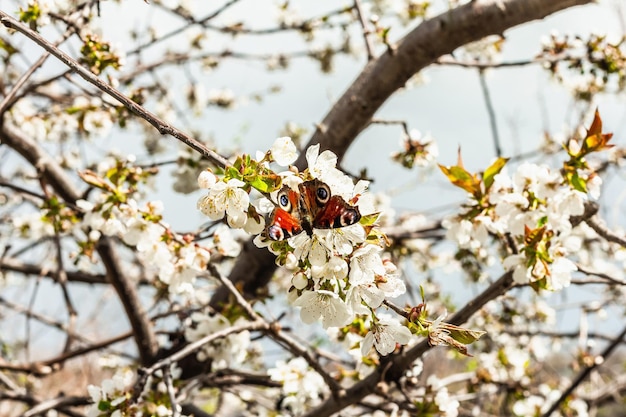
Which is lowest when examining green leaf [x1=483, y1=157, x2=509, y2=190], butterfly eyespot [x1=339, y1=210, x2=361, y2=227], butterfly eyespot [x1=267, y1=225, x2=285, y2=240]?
butterfly eyespot [x1=267, y1=225, x2=285, y2=240]

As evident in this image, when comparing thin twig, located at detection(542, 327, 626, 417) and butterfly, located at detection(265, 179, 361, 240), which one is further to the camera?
thin twig, located at detection(542, 327, 626, 417)

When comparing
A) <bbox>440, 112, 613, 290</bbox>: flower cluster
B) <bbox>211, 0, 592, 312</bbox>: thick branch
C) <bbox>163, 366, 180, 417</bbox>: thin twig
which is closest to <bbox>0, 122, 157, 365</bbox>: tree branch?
<bbox>211, 0, 592, 312</bbox>: thick branch

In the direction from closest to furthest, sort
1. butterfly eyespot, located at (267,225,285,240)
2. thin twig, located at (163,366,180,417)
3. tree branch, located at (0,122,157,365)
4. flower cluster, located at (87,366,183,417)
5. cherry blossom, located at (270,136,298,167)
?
butterfly eyespot, located at (267,225,285,240)
cherry blossom, located at (270,136,298,167)
thin twig, located at (163,366,180,417)
flower cluster, located at (87,366,183,417)
tree branch, located at (0,122,157,365)

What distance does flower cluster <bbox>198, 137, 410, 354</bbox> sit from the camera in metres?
0.81

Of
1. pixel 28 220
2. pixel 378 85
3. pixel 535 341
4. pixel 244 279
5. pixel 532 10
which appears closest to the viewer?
pixel 532 10

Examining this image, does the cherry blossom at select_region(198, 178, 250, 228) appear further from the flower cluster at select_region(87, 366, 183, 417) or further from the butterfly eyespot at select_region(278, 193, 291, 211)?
the flower cluster at select_region(87, 366, 183, 417)

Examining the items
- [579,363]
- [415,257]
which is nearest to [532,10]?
[579,363]

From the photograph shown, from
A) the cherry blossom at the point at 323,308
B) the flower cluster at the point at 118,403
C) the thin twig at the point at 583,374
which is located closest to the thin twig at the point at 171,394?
the flower cluster at the point at 118,403

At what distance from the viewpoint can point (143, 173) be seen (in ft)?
5.28

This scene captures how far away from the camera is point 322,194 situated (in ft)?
2.64

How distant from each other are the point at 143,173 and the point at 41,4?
575 mm

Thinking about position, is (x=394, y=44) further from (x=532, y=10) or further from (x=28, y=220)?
(x=28, y=220)

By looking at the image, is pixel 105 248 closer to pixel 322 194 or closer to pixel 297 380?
pixel 297 380

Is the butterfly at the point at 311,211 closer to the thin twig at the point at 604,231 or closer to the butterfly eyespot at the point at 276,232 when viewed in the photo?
the butterfly eyespot at the point at 276,232
